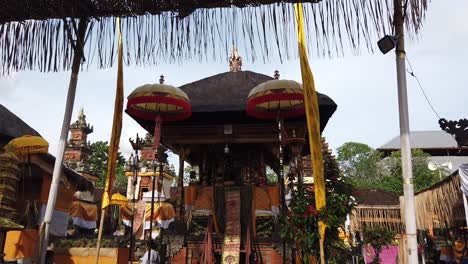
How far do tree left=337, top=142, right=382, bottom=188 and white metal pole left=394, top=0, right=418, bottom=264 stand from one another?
3563 centimetres

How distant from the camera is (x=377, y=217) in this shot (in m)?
15.3

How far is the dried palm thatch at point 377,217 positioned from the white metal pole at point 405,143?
12.7 meters

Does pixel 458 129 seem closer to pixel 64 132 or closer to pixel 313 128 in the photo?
pixel 313 128

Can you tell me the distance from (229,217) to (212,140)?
2.26 m

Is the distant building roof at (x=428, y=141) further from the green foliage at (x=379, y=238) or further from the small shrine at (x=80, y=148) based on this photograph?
the green foliage at (x=379, y=238)

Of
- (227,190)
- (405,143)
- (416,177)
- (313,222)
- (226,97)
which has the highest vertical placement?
(416,177)

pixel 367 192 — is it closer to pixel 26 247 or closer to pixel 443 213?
pixel 443 213

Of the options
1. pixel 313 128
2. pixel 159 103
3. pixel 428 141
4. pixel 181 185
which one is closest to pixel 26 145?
pixel 159 103

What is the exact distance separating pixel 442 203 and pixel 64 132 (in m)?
7.68

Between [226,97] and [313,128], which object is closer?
[313,128]

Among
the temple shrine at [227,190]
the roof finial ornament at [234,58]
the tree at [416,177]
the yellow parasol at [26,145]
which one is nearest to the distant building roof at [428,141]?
the tree at [416,177]

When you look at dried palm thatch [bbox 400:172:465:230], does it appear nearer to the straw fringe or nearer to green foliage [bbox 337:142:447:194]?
the straw fringe

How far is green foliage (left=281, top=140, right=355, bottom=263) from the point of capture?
4931 mm

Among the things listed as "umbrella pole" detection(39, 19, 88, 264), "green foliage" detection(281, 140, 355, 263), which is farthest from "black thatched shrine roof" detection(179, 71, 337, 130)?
"umbrella pole" detection(39, 19, 88, 264)
